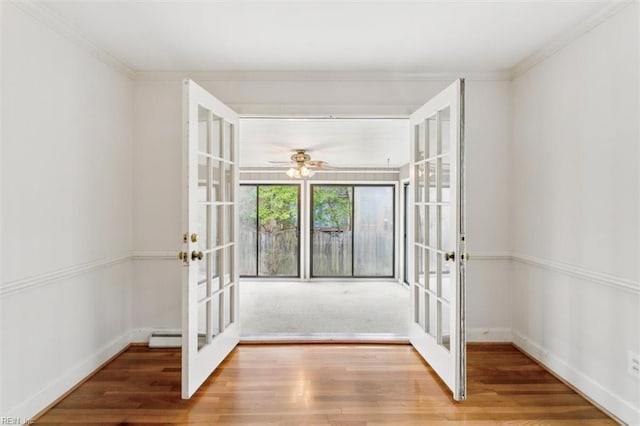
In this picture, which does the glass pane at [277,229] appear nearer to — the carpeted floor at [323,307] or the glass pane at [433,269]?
the carpeted floor at [323,307]

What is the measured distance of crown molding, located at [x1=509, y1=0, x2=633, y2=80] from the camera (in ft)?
6.75

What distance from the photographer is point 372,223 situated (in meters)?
7.84

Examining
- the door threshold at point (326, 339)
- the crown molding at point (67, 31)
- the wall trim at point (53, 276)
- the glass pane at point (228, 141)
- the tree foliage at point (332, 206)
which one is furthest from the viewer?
the tree foliage at point (332, 206)

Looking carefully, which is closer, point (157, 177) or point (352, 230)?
point (157, 177)

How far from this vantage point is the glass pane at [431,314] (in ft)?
8.70

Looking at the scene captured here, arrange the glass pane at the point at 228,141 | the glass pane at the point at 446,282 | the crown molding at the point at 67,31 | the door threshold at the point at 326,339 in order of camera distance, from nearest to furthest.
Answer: the crown molding at the point at 67,31 → the glass pane at the point at 446,282 → the glass pane at the point at 228,141 → the door threshold at the point at 326,339

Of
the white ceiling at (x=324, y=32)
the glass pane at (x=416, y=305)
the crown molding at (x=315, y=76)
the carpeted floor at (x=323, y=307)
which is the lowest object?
the carpeted floor at (x=323, y=307)

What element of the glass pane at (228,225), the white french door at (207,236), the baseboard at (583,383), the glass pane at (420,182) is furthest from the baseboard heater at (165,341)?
the baseboard at (583,383)

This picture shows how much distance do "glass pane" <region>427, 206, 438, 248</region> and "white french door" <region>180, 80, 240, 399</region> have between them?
5.23ft

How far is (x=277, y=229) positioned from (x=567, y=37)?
6165 millimetres

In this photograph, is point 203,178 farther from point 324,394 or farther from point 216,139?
point 324,394

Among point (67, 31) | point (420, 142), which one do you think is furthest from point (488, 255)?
point (67, 31)

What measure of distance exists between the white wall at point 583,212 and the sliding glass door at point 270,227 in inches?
207

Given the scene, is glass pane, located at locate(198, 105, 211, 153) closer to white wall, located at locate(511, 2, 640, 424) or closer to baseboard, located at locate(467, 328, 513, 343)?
white wall, located at locate(511, 2, 640, 424)
